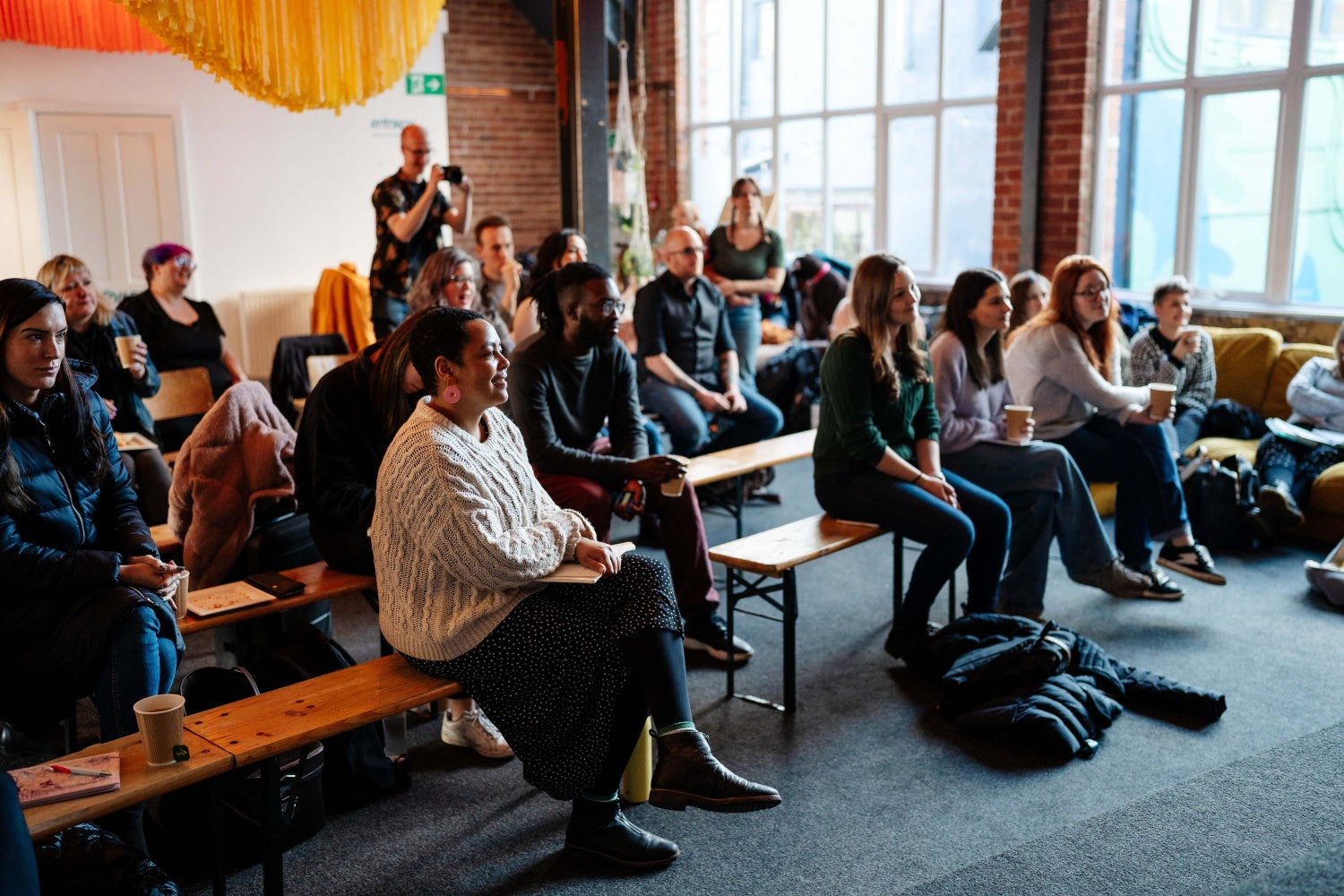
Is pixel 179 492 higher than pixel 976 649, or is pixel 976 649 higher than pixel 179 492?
pixel 179 492

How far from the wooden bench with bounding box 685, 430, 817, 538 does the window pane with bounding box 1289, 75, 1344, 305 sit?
3552 millimetres

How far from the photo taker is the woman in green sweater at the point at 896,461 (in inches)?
151

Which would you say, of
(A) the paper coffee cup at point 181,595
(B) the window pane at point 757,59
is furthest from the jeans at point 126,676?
(B) the window pane at point 757,59

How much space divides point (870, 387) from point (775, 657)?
962 millimetres

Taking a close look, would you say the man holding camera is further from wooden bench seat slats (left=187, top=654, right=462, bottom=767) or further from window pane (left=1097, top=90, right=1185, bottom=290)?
window pane (left=1097, top=90, right=1185, bottom=290)

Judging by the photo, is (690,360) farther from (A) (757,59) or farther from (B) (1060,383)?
(A) (757,59)

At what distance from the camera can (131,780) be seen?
215 centimetres

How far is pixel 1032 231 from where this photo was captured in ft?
25.5

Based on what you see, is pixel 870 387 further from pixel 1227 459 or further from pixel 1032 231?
pixel 1032 231

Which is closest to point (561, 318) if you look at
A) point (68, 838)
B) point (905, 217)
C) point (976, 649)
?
point (976, 649)

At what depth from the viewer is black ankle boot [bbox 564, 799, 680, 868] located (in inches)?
107

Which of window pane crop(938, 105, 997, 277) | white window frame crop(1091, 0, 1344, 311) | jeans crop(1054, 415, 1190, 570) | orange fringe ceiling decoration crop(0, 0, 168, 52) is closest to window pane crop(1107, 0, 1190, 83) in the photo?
white window frame crop(1091, 0, 1344, 311)

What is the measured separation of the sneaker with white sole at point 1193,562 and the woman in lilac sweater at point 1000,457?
57 cm

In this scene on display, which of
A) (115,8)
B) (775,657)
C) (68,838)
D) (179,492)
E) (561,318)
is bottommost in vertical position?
(775,657)
